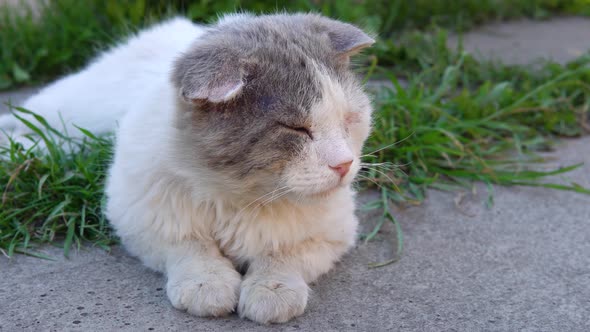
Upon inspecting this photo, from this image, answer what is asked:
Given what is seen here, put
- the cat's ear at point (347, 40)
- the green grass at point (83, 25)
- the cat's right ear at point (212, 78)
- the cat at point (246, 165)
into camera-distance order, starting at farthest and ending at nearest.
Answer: the green grass at point (83, 25) < the cat's ear at point (347, 40) < the cat at point (246, 165) < the cat's right ear at point (212, 78)

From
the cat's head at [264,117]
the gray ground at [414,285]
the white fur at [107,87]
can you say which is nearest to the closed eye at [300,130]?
the cat's head at [264,117]

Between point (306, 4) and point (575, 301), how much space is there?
3.35m

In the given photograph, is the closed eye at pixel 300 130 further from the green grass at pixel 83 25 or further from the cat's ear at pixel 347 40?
the green grass at pixel 83 25

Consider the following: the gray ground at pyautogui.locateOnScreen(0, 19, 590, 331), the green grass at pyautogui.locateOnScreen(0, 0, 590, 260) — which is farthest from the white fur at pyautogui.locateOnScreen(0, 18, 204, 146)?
the gray ground at pyautogui.locateOnScreen(0, 19, 590, 331)

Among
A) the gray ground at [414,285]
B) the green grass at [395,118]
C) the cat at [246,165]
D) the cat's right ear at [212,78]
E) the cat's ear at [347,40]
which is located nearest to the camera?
the cat's right ear at [212,78]

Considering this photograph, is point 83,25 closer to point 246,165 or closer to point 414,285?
point 246,165

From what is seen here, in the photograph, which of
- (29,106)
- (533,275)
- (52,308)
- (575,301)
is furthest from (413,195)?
(29,106)

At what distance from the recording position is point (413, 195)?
3.45 meters

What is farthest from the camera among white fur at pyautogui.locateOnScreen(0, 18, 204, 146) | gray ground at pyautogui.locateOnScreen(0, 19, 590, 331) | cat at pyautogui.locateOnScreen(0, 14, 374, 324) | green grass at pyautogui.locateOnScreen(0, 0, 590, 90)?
green grass at pyautogui.locateOnScreen(0, 0, 590, 90)

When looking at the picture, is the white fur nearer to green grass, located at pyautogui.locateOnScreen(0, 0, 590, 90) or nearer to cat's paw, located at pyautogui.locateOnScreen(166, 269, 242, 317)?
green grass, located at pyautogui.locateOnScreen(0, 0, 590, 90)

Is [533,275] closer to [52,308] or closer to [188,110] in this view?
[188,110]

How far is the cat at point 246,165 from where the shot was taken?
2.13 m

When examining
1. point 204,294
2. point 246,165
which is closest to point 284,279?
point 204,294

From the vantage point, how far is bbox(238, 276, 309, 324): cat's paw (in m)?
2.19
